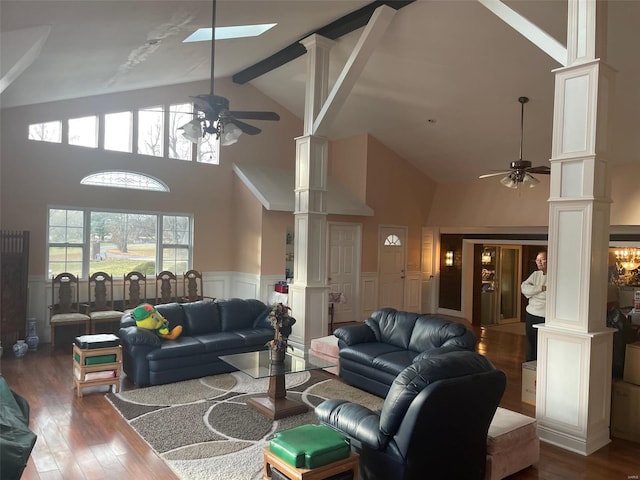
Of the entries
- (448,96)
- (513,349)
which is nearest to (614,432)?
(513,349)

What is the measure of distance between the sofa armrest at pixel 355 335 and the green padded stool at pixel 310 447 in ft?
8.67

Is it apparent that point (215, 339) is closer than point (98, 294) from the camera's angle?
Yes

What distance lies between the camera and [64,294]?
23.5 feet

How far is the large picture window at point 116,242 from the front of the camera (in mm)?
7530

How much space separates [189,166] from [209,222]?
44.0 inches

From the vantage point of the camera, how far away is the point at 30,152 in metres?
7.16

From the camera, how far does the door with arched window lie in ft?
33.3

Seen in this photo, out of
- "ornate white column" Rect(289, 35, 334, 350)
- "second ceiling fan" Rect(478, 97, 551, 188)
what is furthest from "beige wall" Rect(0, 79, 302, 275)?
"second ceiling fan" Rect(478, 97, 551, 188)

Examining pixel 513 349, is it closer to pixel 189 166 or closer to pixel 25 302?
pixel 189 166

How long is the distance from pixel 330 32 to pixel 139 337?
4.89 m

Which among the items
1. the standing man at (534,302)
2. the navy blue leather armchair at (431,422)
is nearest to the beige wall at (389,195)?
the standing man at (534,302)

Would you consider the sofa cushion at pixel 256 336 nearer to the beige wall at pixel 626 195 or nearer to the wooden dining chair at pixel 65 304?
the wooden dining chair at pixel 65 304

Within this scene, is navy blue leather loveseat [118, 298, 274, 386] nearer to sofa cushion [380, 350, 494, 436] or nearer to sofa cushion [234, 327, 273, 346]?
sofa cushion [234, 327, 273, 346]

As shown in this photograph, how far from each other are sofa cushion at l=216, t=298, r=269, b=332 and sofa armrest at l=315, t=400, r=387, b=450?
3060mm
